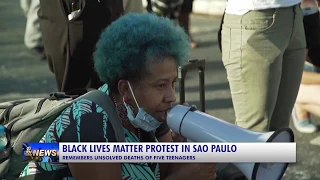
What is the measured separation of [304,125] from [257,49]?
71.7 inches

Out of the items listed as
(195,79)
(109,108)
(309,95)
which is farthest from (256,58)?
(195,79)

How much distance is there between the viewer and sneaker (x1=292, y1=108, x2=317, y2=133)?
478cm

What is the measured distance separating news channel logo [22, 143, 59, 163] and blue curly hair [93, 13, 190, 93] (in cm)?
31

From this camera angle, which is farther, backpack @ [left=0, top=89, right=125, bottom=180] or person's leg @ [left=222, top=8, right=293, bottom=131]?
person's leg @ [left=222, top=8, right=293, bottom=131]

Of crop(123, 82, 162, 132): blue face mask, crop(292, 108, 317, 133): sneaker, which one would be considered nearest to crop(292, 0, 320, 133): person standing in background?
crop(292, 108, 317, 133): sneaker

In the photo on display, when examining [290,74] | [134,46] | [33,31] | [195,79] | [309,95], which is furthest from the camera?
[33,31]

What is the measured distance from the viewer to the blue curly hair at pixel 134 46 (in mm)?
2154

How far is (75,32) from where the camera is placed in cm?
347

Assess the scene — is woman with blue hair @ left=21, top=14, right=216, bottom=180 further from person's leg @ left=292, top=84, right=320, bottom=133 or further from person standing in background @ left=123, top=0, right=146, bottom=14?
person's leg @ left=292, top=84, right=320, bottom=133

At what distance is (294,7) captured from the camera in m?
3.24

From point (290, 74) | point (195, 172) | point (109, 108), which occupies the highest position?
point (109, 108)

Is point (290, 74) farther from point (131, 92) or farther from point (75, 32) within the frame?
point (131, 92)

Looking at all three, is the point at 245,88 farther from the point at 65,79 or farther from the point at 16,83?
the point at 16,83

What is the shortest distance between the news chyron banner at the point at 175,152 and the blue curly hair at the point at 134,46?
0.90 feet
